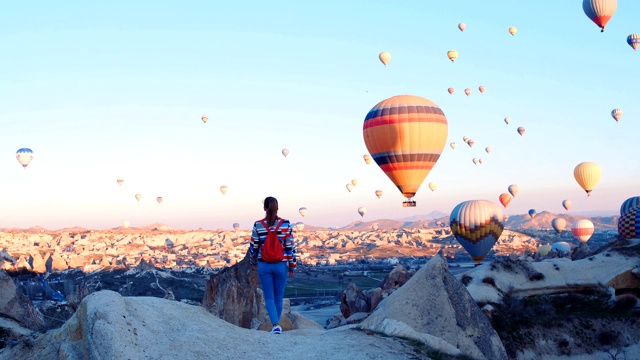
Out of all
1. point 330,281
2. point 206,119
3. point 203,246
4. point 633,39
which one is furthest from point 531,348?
point 203,246

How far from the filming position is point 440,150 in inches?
1607

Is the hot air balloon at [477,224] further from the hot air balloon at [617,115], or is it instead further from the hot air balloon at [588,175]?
the hot air balloon at [617,115]

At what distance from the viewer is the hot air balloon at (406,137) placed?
3869cm

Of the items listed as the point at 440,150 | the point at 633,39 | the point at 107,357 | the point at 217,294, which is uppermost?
the point at 633,39

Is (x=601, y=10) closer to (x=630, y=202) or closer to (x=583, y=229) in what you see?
(x=630, y=202)

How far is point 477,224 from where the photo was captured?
52.5m

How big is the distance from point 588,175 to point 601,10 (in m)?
22.8

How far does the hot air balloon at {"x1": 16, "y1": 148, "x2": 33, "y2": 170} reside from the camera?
234ft

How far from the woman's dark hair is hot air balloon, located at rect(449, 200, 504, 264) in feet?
145

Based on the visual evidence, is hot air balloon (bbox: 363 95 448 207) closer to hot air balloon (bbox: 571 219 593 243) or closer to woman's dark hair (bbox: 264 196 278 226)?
woman's dark hair (bbox: 264 196 278 226)

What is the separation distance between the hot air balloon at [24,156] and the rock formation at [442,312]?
6459cm

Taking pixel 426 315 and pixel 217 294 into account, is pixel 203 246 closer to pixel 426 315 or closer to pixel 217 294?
pixel 217 294

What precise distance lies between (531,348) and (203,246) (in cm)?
16781

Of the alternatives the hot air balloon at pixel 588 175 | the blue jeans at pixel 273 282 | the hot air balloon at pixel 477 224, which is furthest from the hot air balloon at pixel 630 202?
the blue jeans at pixel 273 282
